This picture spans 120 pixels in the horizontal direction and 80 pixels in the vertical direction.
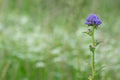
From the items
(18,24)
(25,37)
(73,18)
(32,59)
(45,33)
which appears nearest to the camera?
(73,18)

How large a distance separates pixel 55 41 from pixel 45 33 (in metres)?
0.19

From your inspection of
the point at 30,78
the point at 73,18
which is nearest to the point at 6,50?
the point at 30,78

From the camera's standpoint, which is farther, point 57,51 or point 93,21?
point 57,51

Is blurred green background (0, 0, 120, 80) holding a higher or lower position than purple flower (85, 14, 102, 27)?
higher

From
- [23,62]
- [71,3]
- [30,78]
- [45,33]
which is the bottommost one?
[30,78]

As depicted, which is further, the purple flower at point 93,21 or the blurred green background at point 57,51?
the blurred green background at point 57,51

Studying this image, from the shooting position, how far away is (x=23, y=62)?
364 centimetres

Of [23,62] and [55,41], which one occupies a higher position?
[55,41]

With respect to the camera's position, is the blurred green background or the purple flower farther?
the blurred green background

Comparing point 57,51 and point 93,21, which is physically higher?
point 57,51

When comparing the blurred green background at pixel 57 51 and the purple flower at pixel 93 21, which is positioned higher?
the blurred green background at pixel 57 51

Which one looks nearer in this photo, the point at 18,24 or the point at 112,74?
the point at 112,74

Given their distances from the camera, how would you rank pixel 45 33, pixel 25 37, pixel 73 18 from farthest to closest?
pixel 45 33
pixel 25 37
pixel 73 18

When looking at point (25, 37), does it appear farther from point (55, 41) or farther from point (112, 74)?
point (112, 74)
